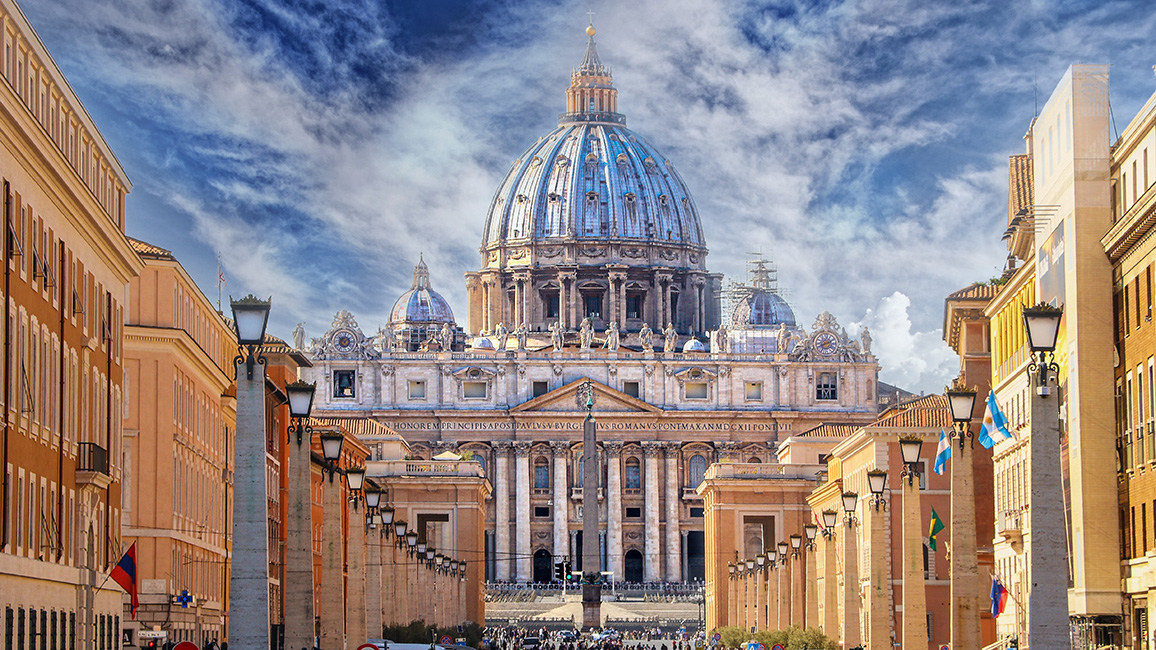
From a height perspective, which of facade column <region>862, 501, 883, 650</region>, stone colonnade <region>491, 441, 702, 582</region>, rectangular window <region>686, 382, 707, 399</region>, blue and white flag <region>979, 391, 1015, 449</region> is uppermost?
rectangular window <region>686, 382, 707, 399</region>

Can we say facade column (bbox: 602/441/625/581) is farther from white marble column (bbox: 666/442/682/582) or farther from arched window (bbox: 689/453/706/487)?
arched window (bbox: 689/453/706/487)

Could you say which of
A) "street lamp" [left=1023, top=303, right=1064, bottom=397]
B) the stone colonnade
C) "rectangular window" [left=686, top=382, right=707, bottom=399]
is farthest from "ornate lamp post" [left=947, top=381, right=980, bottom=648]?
"rectangular window" [left=686, top=382, right=707, bottom=399]

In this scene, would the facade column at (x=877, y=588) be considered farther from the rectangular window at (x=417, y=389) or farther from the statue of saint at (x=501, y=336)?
the statue of saint at (x=501, y=336)

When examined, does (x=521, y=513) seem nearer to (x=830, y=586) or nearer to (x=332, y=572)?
(x=830, y=586)

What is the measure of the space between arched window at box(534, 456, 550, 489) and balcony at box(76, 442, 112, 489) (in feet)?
459

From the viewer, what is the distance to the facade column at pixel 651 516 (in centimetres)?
17725

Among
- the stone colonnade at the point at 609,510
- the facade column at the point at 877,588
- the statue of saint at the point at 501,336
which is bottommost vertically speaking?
the facade column at the point at 877,588

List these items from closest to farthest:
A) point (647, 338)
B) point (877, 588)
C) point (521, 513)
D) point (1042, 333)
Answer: point (1042, 333) → point (877, 588) → point (521, 513) → point (647, 338)

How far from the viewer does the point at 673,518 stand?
178875mm

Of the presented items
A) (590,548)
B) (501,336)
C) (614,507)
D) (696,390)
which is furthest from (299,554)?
(501,336)

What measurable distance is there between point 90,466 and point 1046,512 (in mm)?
19265

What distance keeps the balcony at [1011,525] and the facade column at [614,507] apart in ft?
397

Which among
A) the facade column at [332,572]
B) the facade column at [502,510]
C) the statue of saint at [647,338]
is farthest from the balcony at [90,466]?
the statue of saint at [647,338]

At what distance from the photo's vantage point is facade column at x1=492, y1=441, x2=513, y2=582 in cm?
17662
